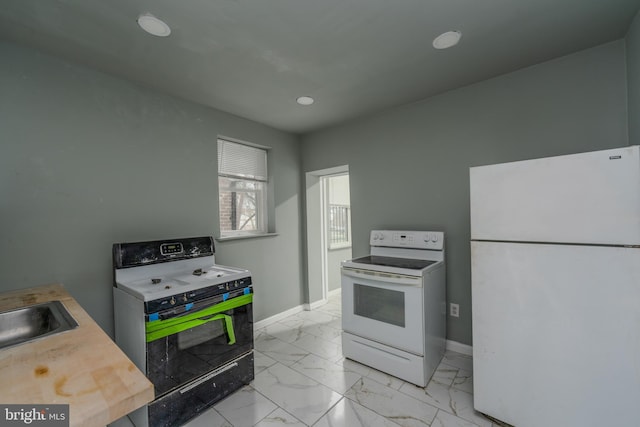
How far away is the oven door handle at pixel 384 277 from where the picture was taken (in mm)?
2029

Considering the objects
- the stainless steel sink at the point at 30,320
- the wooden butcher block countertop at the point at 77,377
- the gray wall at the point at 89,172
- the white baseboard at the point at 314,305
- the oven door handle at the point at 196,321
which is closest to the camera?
the wooden butcher block countertop at the point at 77,377

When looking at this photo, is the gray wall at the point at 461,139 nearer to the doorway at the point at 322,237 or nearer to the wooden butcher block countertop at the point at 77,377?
the doorway at the point at 322,237

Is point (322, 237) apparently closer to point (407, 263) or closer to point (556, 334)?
point (407, 263)

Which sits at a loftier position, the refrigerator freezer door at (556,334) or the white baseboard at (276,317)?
the refrigerator freezer door at (556,334)

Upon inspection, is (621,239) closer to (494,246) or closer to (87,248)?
(494,246)

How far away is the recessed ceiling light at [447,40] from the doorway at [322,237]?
1695mm

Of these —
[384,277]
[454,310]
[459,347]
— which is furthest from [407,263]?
[459,347]

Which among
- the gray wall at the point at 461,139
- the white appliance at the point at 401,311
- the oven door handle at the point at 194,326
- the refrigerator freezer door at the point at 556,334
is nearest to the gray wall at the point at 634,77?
the gray wall at the point at 461,139

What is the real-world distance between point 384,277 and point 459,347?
1123mm

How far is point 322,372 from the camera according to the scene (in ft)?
7.47

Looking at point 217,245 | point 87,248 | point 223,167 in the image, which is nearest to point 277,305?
point 217,245

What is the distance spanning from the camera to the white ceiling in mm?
1479

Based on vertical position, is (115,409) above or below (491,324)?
above

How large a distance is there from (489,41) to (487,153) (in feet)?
2.93
